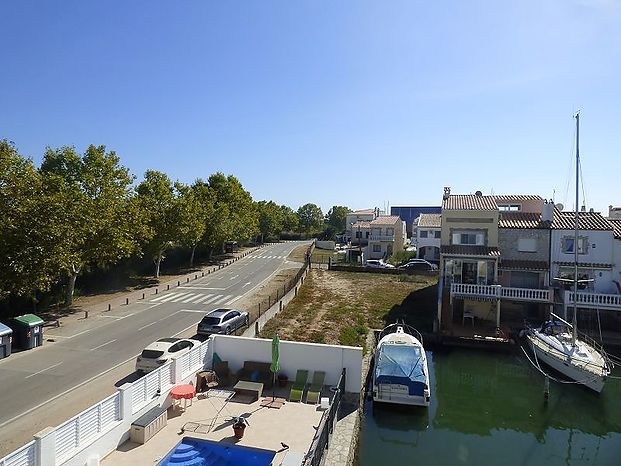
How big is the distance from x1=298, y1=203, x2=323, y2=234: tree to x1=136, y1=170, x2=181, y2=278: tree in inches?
2832

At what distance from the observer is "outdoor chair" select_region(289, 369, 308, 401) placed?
16.6 meters

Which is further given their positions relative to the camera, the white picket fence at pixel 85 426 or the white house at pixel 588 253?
the white house at pixel 588 253

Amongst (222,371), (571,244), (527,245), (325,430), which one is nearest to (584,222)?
(571,244)

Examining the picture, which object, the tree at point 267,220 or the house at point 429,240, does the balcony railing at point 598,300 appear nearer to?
the house at point 429,240

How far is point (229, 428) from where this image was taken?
46.5 feet

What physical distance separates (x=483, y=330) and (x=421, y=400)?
12.8 m

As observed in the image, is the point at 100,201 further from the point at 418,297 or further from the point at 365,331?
the point at 418,297

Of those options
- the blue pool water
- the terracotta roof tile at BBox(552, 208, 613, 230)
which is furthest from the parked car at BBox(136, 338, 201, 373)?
the terracotta roof tile at BBox(552, 208, 613, 230)

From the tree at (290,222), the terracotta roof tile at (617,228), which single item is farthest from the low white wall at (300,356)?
the tree at (290,222)

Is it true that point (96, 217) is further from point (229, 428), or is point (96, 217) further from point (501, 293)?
point (501, 293)

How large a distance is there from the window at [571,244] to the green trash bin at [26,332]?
3250 cm

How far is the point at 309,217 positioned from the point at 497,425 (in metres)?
104

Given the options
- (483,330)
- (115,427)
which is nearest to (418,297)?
(483,330)

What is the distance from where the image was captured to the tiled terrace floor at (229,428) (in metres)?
12.6
